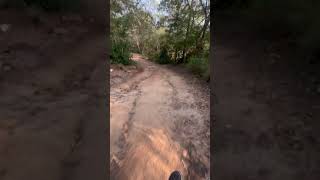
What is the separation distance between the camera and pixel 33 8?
1912mm

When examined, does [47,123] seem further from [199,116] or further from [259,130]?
[199,116]

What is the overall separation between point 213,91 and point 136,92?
177 centimetres

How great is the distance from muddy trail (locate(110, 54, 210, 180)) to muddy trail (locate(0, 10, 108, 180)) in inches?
8.7

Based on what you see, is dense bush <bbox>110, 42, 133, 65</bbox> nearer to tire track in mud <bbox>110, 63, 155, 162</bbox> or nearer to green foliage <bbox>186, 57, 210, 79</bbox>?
tire track in mud <bbox>110, 63, 155, 162</bbox>

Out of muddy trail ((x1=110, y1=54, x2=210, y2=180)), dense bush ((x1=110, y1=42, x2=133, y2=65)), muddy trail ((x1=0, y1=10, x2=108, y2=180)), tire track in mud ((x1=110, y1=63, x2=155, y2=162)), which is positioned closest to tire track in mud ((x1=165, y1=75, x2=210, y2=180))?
muddy trail ((x1=110, y1=54, x2=210, y2=180))

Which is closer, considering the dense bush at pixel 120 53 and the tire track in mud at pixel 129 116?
the tire track in mud at pixel 129 116

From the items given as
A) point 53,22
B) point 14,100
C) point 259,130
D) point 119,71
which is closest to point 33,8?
point 53,22

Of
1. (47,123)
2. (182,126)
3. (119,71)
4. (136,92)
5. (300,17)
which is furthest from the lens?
(119,71)

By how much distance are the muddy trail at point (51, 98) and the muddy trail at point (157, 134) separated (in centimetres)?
22

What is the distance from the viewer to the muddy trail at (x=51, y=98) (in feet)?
5.04

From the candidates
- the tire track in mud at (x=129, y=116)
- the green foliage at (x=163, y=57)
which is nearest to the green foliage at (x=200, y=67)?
the tire track in mud at (x=129, y=116)

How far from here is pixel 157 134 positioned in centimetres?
216

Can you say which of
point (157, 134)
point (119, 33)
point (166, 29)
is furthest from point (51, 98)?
point (166, 29)

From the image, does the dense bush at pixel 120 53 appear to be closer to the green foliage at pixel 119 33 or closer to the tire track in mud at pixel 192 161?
the green foliage at pixel 119 33
